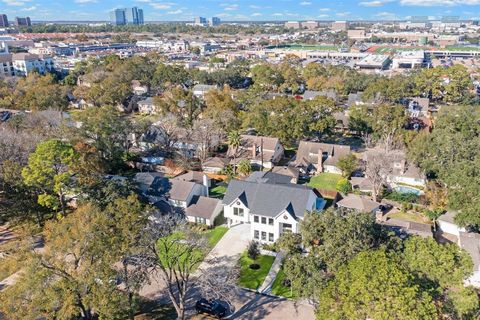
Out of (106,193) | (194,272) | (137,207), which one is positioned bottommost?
(194,272)

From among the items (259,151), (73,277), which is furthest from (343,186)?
(73,277)

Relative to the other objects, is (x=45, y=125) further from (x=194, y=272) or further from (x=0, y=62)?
(x=0, y=62)

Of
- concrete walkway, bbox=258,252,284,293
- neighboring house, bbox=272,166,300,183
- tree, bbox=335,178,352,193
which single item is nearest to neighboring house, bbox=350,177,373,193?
tree, bbox=335,178,352,193

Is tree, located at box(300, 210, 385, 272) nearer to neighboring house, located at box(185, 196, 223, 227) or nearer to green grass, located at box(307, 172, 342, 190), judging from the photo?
neighboring house, located at box(185, 196, 223, 227)

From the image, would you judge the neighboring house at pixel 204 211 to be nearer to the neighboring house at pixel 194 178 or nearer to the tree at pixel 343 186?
the neighboring house at pixel 194 178

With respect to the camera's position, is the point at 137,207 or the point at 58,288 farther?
the point at 137,207

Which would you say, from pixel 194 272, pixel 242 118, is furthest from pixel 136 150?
pixel 194 272

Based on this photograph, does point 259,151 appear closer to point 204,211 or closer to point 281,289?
point 204,211
